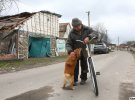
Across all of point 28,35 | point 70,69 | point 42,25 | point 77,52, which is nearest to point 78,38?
point 77,52

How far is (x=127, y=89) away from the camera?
7.89 m

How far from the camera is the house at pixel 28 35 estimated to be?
26172 mm

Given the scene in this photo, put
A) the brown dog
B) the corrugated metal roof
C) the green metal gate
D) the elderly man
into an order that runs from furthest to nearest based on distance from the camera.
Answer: the green metal gate, the corrugated metal roof, the elderly man, the brown dog

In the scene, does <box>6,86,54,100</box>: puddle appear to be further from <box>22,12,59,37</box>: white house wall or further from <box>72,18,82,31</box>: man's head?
<box>22,12,59,37</box>: white house wall

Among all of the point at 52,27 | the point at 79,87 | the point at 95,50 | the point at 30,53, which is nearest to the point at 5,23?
the point at 30,53

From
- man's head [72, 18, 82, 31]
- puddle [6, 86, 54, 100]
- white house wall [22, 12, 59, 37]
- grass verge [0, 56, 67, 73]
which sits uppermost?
white house wall [22, 12, 59, 37]

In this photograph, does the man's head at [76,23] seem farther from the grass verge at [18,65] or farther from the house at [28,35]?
the house at [28,35]

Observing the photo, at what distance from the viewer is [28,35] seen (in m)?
28.7

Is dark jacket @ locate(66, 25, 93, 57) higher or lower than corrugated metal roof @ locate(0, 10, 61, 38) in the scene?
lower

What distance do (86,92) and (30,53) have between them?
78.7 feet

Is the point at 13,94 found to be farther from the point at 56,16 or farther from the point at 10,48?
the point at 56,16

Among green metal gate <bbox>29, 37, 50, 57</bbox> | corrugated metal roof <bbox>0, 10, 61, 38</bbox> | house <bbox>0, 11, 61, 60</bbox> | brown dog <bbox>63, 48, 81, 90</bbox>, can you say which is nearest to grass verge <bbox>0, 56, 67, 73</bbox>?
house <bbox>0, 11, 61, 60</bbox>

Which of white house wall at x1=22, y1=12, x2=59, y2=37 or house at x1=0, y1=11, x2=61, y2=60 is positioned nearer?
house at x1=0, y1=11, x2=61, y2=60

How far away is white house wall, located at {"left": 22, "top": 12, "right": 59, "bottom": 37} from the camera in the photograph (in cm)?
2926
